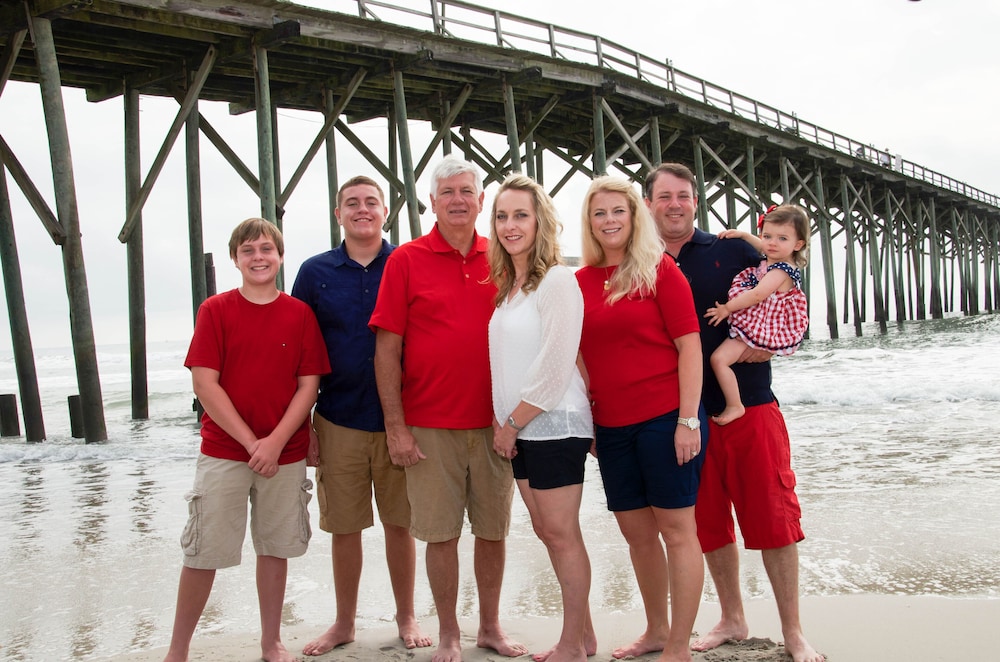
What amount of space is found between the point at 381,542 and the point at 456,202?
210 cm

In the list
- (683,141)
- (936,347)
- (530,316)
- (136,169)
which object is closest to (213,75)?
(136,169)

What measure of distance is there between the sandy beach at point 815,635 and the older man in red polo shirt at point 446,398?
260 mm

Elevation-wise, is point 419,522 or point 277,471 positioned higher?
point 277,471

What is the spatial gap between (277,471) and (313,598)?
92cm

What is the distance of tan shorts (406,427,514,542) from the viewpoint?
9.51 feet

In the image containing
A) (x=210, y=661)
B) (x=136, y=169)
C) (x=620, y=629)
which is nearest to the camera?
(x=210, y=661)

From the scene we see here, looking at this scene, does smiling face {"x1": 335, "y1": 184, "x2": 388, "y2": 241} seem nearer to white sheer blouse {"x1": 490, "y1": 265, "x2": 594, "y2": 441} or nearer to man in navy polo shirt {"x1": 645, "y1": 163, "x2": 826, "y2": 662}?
white sheer blouse {"x1": 490, "y1": 265, "x2": 594, "y2": 441}

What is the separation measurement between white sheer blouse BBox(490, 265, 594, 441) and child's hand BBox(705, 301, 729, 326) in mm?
524

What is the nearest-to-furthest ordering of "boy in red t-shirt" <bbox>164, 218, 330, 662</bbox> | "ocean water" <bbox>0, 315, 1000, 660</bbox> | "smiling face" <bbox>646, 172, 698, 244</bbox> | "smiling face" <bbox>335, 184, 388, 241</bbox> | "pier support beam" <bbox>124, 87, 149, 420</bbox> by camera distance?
"boy in red t-shirt" <bbox>164, 218, 330, 662</bbox>
"smiling face" <bbox>646, 172, 698, 244</bbox>
"smiling face" <bbox>335, 184, 388, 241</bbox>
"ocean water" <bbox>0, 315, 1000, 660</bbox>
"pier support beam" <bbox>124, 87, 149, 420</bbox>

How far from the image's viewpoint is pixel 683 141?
661 inches

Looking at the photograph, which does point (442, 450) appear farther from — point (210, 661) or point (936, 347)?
point (936, 347)

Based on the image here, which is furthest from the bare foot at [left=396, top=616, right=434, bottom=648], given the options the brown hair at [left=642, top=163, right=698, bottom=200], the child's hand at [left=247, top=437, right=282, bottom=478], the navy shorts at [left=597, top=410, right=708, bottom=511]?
the brown hair at [left=642, top=163, right=698, bottom=200]

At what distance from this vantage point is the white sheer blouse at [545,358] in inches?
103

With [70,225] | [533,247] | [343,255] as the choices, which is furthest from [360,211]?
[70,225]
